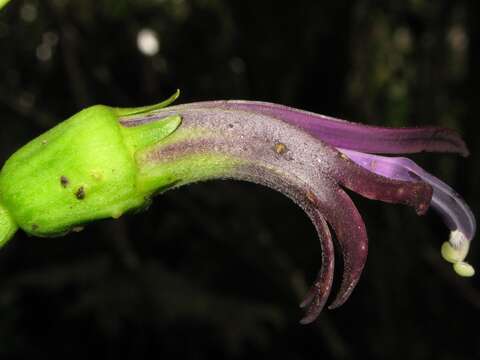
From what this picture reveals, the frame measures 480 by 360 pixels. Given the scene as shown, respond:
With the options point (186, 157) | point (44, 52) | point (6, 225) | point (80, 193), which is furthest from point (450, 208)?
point (44, 52)

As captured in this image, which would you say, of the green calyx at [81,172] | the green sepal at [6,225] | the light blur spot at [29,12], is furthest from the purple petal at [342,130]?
the light blur spot at [29,12]

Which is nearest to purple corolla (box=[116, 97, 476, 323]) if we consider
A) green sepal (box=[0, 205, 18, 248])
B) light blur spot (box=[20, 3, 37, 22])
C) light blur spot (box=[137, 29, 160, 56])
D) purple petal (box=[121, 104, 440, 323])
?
purple petal (box=[121, 104, 440, 323])

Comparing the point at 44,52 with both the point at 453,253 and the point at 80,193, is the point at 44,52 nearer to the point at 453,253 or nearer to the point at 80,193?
the point at 80,193

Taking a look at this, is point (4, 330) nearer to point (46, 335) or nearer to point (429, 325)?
point (46, 335)

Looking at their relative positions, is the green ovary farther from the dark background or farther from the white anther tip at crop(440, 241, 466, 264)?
the dark background

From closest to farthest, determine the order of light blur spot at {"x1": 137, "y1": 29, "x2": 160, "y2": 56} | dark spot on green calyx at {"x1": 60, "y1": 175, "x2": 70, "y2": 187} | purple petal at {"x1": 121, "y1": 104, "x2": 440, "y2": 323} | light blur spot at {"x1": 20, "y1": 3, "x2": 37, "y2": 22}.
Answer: purple petal at {"x1": 121, "y1": 104, "x2": 440, "y2": 323}, dark spot on green calyx at {"x1": 60, "y1": 175, "x2": 70, "y2": 187}, light blur spot at {"x1": 137, "y1": 29, "x2": 160, "y2": 56}, light blur spot at {"x1": 20, "y1": 3, "x2": 37, "y2": 22}
